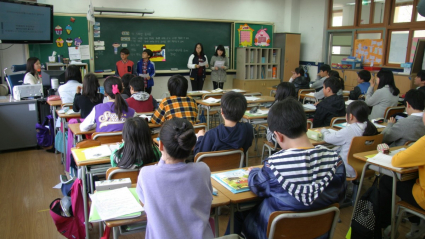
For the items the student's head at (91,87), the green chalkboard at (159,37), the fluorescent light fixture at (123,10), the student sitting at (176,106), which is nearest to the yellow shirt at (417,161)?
the student sitting at (176,106)

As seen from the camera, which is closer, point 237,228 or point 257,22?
point 237,228

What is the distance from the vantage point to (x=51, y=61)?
664 cm

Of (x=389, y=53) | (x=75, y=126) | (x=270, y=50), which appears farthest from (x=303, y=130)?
(x=270, y=50)

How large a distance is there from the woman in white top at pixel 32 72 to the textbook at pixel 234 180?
4610mm

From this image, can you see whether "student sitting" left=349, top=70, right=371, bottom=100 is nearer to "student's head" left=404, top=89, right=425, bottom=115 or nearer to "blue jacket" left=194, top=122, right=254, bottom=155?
"student's head" left=404, top=89, right=425, bottom=115

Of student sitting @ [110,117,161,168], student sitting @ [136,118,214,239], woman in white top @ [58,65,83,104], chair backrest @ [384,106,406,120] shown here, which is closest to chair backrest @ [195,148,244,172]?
student sitting @ [110,117,161,168]

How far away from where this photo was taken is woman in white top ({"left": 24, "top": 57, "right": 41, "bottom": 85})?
217 inches

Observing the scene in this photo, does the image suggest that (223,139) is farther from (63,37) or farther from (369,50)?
(369,50)

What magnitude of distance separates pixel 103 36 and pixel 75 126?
14.3 ft

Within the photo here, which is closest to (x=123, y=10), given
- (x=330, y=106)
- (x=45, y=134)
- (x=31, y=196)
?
(x=45, y=134)

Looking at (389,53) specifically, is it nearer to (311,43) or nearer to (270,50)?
(311,43)

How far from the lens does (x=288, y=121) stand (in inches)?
65.7

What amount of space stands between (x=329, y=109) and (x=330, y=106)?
40mm

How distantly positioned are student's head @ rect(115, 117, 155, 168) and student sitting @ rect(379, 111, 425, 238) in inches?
67.5
